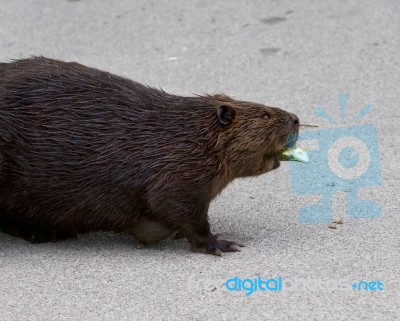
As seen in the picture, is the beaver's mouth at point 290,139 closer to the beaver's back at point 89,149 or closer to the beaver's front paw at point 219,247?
the beaver's back at point 89,149

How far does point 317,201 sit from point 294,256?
0.77 m

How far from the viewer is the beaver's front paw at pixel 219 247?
5445 millimetres

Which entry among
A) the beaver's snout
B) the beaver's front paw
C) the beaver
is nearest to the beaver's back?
the beaver

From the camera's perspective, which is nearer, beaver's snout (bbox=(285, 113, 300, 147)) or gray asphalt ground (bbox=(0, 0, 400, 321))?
gray asphalt ground (bbox=(0, 0, 400, 321))

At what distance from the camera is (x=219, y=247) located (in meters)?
5.46

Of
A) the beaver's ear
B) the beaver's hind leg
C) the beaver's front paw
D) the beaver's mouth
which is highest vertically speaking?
the beaver's ear

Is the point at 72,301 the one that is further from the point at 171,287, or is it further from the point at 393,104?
the point at 393,104

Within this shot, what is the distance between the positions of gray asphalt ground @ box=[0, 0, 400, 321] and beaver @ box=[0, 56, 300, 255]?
9.2 inches

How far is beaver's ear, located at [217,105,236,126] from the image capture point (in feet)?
17.8

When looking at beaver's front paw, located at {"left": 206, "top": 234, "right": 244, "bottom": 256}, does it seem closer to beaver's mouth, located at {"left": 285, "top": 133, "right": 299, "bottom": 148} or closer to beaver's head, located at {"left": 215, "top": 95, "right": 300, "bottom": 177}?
beaver's head, located at {"left": 215, "top": 95, "right": 300, "bottom": 177}

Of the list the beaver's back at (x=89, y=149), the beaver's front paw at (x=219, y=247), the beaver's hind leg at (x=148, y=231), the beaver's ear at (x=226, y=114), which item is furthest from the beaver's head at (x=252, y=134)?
the beaver's hind leg at (x=148, y=231)

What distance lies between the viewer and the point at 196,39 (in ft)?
27.1

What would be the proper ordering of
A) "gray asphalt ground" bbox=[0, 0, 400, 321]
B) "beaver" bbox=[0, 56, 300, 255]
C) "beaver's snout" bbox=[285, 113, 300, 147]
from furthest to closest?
"beaver's snout" bbox=[285, 113, 300, 147] → "beaver" bbox=[0, 56, 300, 255] → "gray asphalt ground" bbox=[0, 0, 400, 321]

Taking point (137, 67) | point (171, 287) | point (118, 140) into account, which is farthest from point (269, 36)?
point (171, 287)
